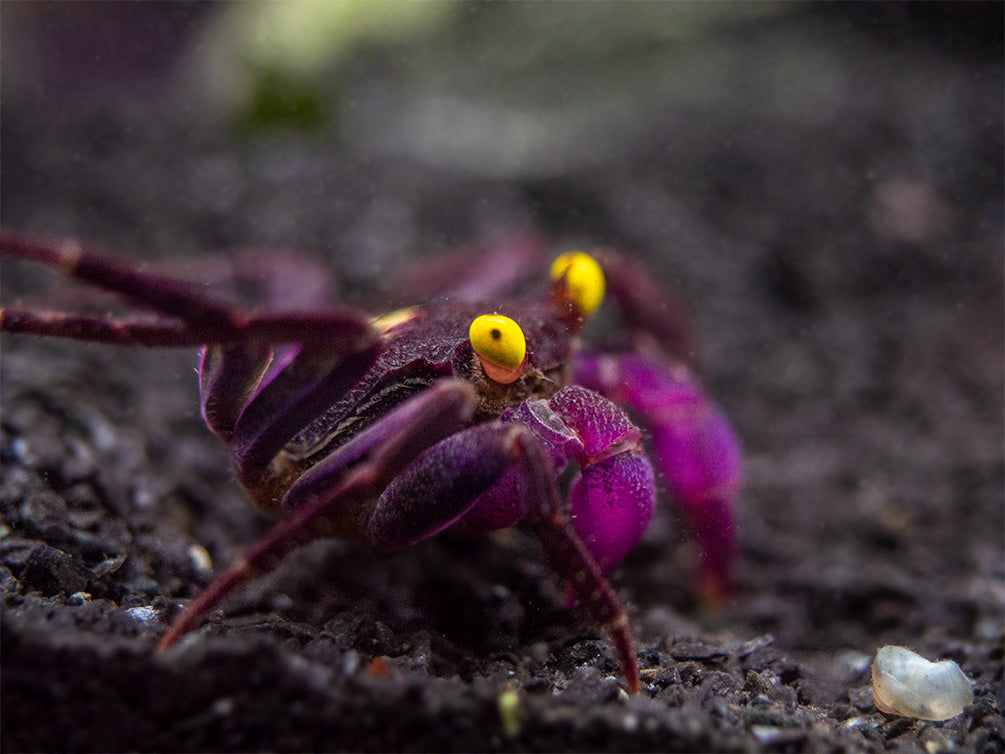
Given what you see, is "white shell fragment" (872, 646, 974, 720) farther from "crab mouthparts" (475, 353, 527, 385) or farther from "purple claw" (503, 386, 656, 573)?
"crab mouthparts" (475, 353, 527, 385)

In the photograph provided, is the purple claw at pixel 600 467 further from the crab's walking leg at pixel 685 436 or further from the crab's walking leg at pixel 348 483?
the crab's walking leg at pixel 685 436

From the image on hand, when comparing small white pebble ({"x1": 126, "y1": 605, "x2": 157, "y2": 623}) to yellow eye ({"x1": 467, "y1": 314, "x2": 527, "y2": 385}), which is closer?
small white pebble ({"x1": 126, "y1": 605, "x2": 157, "y2": 623})

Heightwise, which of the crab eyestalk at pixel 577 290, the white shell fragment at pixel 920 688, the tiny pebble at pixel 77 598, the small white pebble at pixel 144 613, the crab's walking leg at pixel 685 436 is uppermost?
the crab eyestalk at pixel 577 290

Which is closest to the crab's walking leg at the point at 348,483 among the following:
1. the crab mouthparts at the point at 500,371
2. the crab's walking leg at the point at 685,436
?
the crab mouthparts at the point at 500,371

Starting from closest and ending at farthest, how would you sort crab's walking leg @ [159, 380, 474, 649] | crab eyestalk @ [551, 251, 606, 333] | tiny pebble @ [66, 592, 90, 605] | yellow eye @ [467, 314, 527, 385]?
crab's walking leg @ [159, 380, 474, 649] < tiny pebble @ [66, 592, 90, 605] < yellow eye @ [467, 314, 527, 385] < crab eyestalk @ [551, 251, 606, 333]

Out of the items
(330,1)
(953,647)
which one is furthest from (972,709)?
(330,1)

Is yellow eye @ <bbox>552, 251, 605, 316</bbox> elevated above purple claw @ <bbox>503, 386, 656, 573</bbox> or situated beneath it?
elevated above

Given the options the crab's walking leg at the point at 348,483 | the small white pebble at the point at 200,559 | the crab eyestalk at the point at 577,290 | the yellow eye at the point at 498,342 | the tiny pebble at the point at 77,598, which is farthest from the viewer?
the crab eyestalk at the point at 577,290

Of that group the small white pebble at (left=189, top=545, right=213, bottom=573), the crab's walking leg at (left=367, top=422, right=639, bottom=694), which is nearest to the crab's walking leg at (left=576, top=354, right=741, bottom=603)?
the crab's walking leg at (left=367, top=422, right=639, bottom=694)

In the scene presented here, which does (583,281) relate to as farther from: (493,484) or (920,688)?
(920,688)
